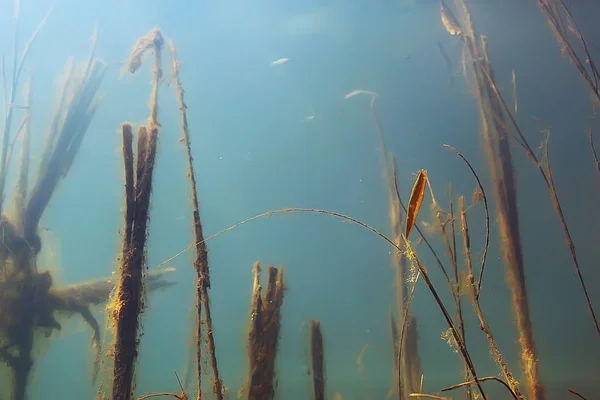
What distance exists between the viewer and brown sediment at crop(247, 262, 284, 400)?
310 cm

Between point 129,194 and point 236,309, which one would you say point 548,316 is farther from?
point 129,194

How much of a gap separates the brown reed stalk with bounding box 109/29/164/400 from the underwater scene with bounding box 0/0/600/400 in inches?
0.6

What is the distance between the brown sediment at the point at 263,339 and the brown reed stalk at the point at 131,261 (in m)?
1.00

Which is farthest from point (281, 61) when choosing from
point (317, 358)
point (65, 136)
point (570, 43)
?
point (317, 358)

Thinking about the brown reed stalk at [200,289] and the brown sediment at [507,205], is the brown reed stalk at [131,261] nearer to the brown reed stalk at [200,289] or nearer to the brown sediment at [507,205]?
the brown reed stalk at [200,289]

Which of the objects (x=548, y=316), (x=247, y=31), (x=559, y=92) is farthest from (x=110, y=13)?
(x=548, y=316)

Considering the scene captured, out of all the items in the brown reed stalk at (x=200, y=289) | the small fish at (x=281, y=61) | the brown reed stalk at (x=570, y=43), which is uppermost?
the small fish at (x=281, y=61)

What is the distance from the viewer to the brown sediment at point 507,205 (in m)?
3.00

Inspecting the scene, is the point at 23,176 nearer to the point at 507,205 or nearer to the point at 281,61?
the point at 507,205

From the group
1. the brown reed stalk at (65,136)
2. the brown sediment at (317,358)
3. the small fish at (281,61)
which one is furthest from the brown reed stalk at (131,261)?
the small fish at (281,61)

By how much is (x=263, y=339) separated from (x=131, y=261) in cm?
134

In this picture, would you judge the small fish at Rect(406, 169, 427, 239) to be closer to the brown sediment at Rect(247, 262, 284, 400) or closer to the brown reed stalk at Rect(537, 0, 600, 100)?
the brown reed stalk at Rect(537, 0, 600, 100)

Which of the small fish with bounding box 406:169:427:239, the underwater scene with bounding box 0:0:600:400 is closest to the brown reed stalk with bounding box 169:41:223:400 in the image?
the underwater scene with bounding box 0:0:600:400

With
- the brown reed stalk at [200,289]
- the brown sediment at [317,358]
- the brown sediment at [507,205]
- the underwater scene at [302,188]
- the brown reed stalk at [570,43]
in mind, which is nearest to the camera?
the brown reed stalk at [200,289]
